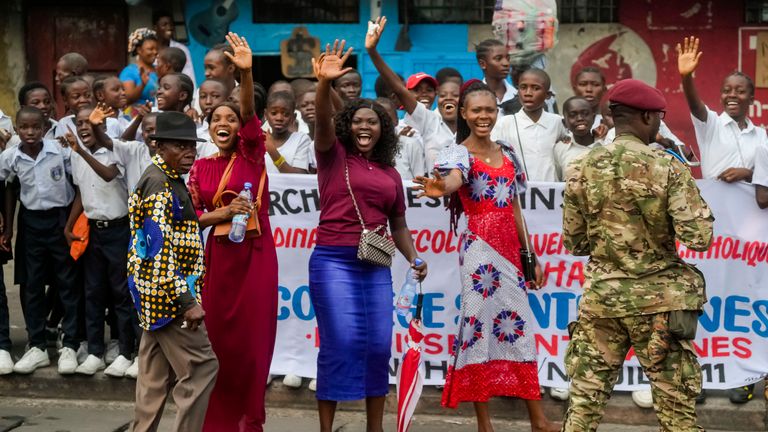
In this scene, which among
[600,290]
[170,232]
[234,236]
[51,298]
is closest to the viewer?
[600,290]

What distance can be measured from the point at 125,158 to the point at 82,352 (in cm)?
138

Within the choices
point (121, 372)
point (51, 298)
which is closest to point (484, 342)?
point (121, 372)

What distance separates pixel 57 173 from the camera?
8547 millimetres

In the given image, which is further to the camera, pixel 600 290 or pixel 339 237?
pixel 339 237

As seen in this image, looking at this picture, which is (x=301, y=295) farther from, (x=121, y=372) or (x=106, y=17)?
(x=106, y=17)

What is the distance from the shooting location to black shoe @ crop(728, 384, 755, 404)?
770 cm

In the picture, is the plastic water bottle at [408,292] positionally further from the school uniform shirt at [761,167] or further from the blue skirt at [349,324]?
the school uniform shirt at [761,167]

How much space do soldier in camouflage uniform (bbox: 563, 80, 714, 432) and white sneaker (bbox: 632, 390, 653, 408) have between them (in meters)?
1.81

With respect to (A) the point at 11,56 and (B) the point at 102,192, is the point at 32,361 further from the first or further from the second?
(A) the point at 11,56

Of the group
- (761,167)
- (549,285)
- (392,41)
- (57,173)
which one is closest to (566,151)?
(549,285)

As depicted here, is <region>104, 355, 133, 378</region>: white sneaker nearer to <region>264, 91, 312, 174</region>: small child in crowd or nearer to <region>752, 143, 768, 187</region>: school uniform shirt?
<region>264, 91, 312, 174</region>: small child in crowd

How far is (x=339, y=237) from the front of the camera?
6.93 m

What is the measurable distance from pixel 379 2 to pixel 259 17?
1.41 m

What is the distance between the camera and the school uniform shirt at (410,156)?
27.3 ft
